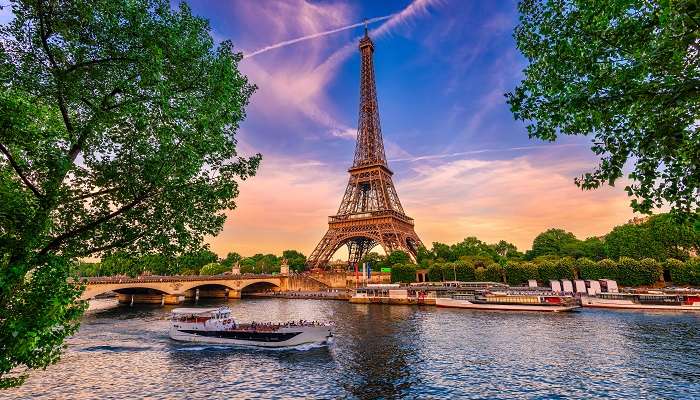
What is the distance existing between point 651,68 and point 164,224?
49.5ft

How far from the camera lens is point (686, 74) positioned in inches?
342

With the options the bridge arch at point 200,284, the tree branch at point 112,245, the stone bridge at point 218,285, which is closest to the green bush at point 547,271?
the stone bridge at point 218,285

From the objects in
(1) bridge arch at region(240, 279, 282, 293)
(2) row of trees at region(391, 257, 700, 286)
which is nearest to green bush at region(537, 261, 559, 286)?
(2) row of trees at region(391, 257, 700, 286)

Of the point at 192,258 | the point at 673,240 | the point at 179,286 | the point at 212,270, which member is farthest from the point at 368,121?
the point at 192,258

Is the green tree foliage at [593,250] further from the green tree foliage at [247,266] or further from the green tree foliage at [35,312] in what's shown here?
the green tree foliage at [247,266]

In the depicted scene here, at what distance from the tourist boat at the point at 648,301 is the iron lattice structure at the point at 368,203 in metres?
45.5

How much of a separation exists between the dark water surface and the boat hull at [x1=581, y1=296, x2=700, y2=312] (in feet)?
23.1

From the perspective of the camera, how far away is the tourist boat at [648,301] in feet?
166

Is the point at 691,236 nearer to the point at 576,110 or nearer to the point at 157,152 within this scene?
the point at 576,110

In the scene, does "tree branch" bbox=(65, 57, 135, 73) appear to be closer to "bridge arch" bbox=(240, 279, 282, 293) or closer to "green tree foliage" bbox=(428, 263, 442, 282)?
"green tree foliage" bbox=(428, 263, 442, 282)

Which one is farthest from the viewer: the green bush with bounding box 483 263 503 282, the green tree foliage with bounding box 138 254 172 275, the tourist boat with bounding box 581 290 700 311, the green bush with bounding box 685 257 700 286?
the green bush with bounding box 483 263 503 282

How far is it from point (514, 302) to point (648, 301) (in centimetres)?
1892

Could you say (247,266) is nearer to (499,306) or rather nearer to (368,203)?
(368,203)

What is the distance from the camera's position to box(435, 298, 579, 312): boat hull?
53.3 meters
